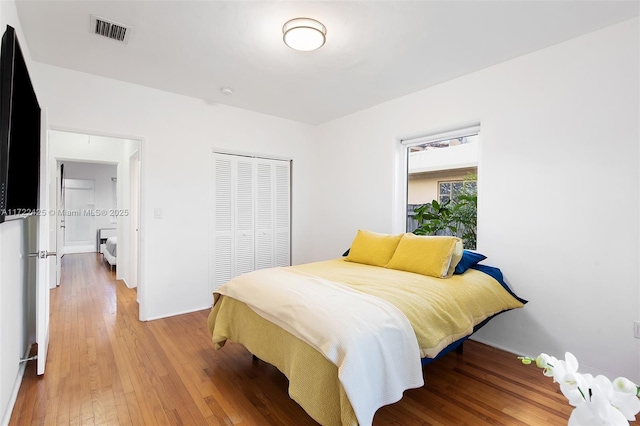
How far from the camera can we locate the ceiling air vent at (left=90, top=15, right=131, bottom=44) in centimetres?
218

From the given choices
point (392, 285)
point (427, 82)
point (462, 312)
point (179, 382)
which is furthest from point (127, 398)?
point (427, 82)

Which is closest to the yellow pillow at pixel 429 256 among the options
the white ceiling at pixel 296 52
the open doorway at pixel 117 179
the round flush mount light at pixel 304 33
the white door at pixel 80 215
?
the white ceiling at pixel 296 52

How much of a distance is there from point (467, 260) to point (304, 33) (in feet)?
7.08

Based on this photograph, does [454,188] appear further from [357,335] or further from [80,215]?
[80,215]

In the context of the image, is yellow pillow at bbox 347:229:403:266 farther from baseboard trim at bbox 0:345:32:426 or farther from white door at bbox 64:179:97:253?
white door at bbox 64:179:97:253

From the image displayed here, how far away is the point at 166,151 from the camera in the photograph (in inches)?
137

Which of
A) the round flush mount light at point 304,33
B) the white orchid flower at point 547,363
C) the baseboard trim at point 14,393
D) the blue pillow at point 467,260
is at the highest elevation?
the round flush mount light at point 304,33

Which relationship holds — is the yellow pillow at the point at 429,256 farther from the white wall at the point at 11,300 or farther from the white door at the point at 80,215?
the white door at the point at 80,215

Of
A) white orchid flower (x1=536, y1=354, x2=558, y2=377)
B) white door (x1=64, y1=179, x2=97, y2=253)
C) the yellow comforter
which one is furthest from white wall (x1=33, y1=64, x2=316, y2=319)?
white door (x1=64, y1=179, x2=97, y2=253)

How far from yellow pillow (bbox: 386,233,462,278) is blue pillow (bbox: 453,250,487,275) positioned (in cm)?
6

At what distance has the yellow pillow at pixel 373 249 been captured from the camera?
3023 millimetres

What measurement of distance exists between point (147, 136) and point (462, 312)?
11.1 ft

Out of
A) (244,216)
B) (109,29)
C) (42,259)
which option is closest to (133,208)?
(244,216)

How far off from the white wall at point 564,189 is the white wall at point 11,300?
336cm
